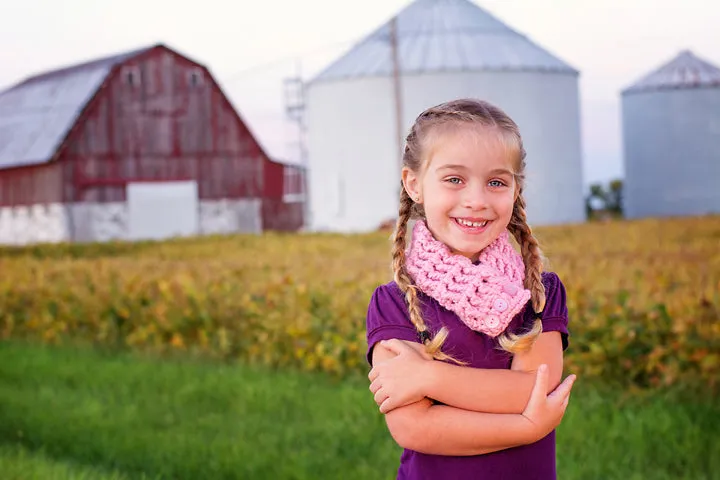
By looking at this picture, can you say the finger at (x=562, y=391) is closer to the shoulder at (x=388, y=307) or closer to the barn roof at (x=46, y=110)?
the shoulder at (x=388, y=307)

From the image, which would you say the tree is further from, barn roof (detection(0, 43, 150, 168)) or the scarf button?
the scarf button

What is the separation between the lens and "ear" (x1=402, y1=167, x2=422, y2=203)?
2707 millimetres

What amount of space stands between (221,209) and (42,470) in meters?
29.8

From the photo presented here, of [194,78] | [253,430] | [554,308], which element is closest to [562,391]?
[554,308]

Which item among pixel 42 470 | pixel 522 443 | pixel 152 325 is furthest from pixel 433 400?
pixel 152 325

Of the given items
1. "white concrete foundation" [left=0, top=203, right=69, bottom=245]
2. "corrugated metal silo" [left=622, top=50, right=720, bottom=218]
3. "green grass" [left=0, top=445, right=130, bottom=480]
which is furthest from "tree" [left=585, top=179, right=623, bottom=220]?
"green grass" [left=0, top=445, right=130, bottom=480]

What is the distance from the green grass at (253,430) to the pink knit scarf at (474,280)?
3083 mm

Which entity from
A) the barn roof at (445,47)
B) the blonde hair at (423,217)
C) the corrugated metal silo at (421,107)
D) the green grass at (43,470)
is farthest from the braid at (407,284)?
the barn roof at (445,47)

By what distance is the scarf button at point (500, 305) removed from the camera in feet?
8.25

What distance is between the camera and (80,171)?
1287 inches

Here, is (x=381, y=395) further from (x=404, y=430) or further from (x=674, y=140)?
(x=674, y=140)

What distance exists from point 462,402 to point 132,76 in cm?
3207

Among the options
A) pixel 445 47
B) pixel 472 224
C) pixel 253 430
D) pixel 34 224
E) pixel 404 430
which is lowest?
pixel 253 430

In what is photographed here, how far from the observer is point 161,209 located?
1332 inches
